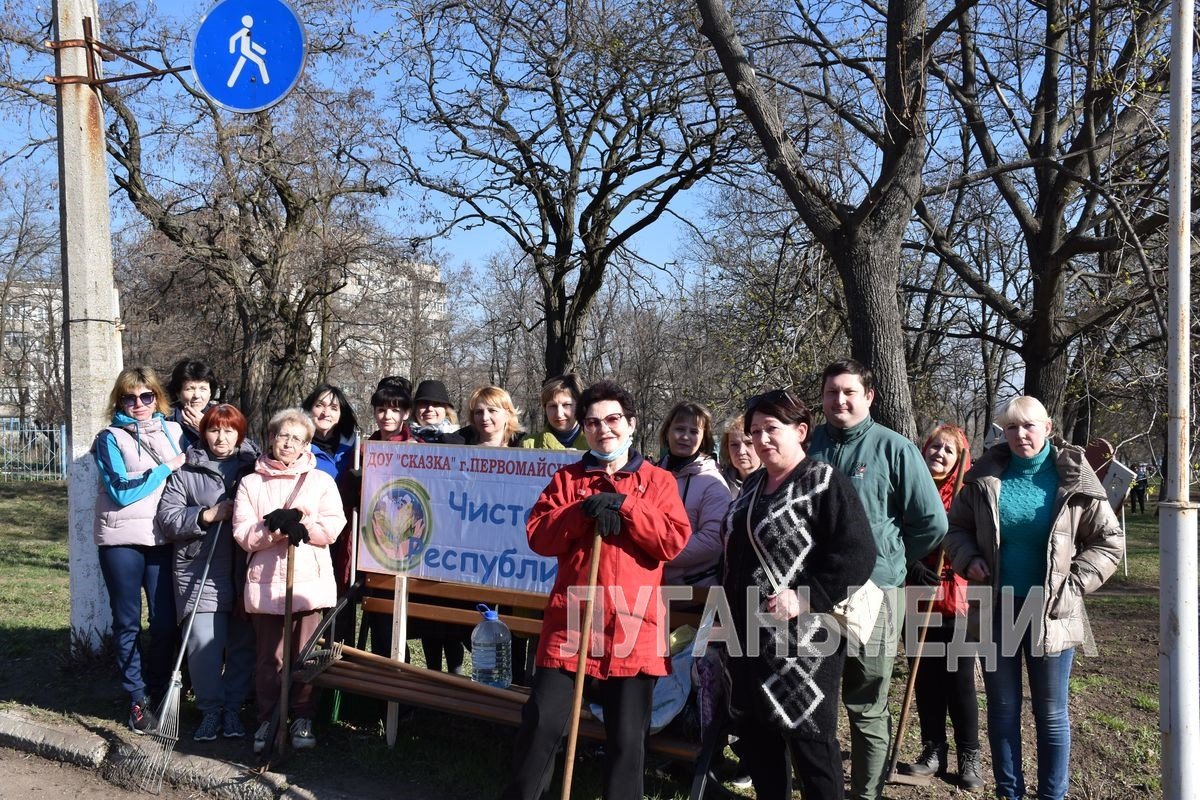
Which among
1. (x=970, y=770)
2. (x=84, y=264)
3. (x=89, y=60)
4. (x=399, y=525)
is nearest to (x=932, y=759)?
(x=970, y=770)

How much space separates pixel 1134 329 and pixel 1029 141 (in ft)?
7.04

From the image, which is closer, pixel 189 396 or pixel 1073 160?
pixel 189 396

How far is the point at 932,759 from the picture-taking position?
195 inches

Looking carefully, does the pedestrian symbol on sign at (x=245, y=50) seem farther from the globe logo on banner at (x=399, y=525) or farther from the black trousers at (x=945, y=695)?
the black trousers at (x=945, y=695)

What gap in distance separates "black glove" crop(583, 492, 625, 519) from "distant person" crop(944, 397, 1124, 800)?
5.72 feet

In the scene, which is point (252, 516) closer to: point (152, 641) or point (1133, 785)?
point (152, 641)

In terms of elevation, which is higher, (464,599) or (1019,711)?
(464,599)

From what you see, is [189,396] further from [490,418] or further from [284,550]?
[490,418]

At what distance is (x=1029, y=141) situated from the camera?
9.71 m

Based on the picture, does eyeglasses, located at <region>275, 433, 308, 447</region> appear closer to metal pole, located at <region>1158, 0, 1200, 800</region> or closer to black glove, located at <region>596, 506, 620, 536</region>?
black glove, located at <region>596, 506, 620, 536</region>

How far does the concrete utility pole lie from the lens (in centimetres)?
632

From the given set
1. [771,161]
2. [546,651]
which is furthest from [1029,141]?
[546,651]

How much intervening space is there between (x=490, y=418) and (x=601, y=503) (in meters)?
1.91

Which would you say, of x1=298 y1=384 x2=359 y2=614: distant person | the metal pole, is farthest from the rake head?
the metal pole
